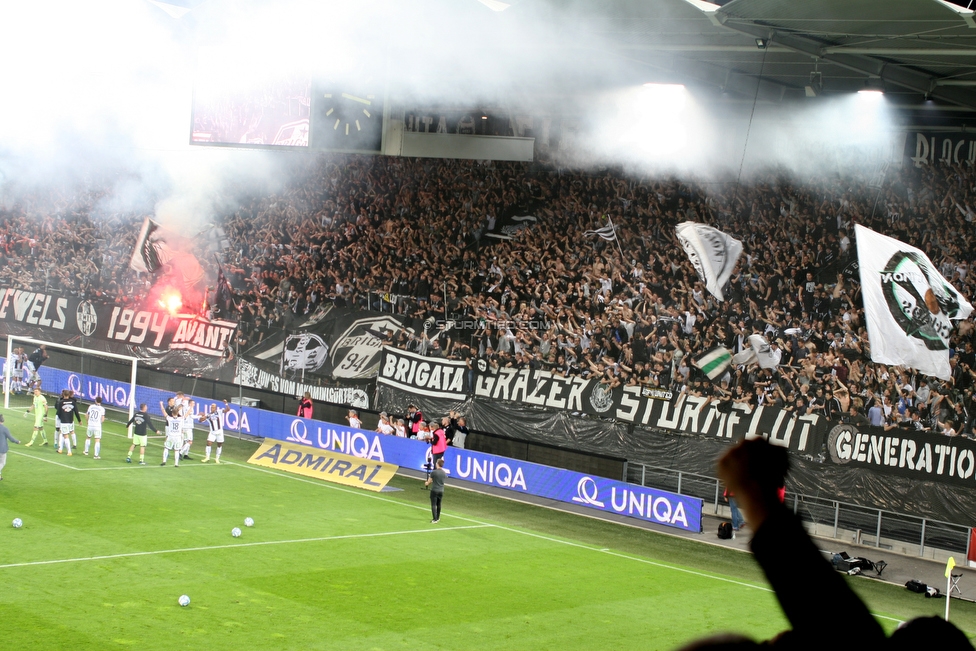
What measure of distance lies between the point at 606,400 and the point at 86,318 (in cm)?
2177

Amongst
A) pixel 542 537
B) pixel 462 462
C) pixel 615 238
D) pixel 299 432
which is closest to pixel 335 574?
pixel 542 537

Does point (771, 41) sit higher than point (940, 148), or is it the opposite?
point (771, 41)

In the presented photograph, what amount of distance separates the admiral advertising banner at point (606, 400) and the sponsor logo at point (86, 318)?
13740 mm

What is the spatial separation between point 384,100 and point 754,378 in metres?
10.3

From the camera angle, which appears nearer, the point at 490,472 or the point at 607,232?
the point at 490,472

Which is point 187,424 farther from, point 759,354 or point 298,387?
point 759,354

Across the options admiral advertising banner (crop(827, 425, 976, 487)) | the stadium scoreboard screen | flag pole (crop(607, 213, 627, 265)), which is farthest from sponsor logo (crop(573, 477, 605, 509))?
the stadium scoreboard screen

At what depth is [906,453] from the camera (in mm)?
20188

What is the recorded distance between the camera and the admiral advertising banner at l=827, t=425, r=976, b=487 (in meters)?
19.4

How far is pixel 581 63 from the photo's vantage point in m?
25.9

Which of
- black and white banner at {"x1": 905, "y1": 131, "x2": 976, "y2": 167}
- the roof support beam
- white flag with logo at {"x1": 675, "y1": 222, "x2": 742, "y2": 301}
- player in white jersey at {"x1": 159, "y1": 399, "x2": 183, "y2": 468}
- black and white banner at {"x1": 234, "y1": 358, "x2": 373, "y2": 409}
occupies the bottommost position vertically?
player in white jersey at {"x1": 159, "y1": 399, "x2": 183, "y2": 468}

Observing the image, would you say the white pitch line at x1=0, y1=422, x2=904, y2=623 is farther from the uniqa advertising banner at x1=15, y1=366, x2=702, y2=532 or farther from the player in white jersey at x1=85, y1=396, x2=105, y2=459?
the player in white jersey at x1=85, y1=396, x2=105, y2=459

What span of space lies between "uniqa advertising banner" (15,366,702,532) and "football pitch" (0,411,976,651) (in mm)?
808

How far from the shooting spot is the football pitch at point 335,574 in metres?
14.1
